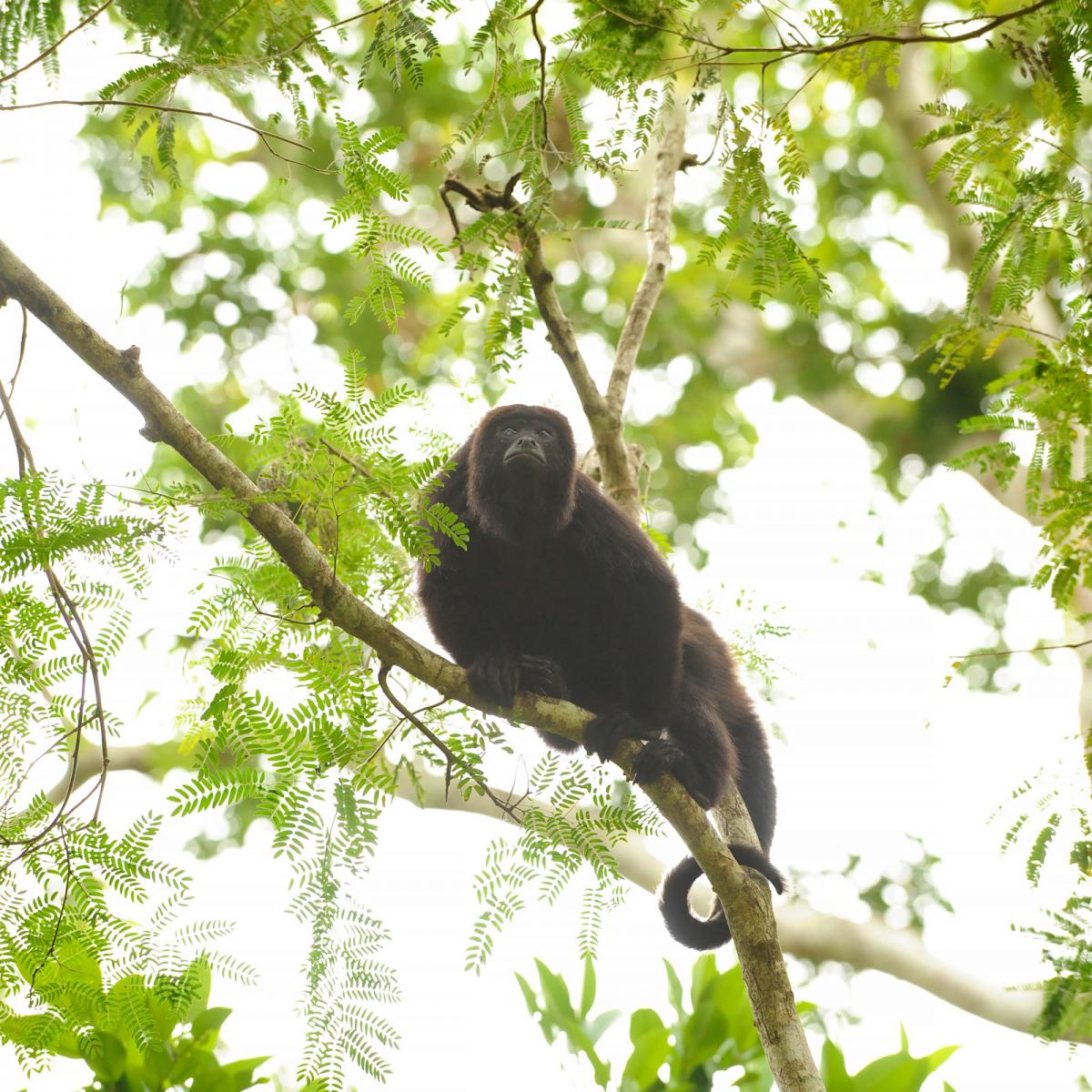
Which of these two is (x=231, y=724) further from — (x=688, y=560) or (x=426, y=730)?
(x=688, y=560)

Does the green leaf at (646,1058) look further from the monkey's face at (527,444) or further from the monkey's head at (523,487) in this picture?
the monkey's face at (527,444)

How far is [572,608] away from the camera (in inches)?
153

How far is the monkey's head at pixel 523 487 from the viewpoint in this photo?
3848 millimetres

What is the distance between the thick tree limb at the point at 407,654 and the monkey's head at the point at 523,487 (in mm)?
855

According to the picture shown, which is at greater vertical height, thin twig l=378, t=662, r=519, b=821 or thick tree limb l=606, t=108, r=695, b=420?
thick tree limb l=606, t=108, r=695, b=420

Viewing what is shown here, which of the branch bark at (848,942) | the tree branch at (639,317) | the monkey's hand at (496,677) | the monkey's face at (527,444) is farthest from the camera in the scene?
the branch bark at (848,942)

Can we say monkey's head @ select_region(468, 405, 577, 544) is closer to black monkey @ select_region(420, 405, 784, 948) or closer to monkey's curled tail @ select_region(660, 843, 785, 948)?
black monkey @ select_region(420, 405, 784, 948)

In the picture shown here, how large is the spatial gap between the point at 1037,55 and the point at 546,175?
3.96 ft

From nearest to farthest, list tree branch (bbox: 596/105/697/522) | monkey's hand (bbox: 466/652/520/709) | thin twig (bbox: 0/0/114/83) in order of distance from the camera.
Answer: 1. thin twig (bbox: 0/0/114/83)
2. monkey's hand (bbox: 466/652/520/709)
3. tree branch (bbox: 596/105/697/522)

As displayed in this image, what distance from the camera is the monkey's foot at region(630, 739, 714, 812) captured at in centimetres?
319

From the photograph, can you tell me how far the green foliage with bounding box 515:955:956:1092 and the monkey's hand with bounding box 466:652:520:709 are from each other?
188cm

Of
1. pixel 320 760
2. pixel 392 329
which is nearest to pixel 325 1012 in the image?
pixel 320 760

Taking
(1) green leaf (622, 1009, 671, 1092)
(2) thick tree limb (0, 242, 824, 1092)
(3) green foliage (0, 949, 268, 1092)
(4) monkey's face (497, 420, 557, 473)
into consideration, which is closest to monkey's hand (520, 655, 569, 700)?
(2) thick tree limb (0, 242, 824, 1092)

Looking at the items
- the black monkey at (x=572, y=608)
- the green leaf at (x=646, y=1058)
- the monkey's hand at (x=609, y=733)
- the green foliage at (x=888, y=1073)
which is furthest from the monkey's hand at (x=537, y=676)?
the green foliage at (x=888, y=1073)
